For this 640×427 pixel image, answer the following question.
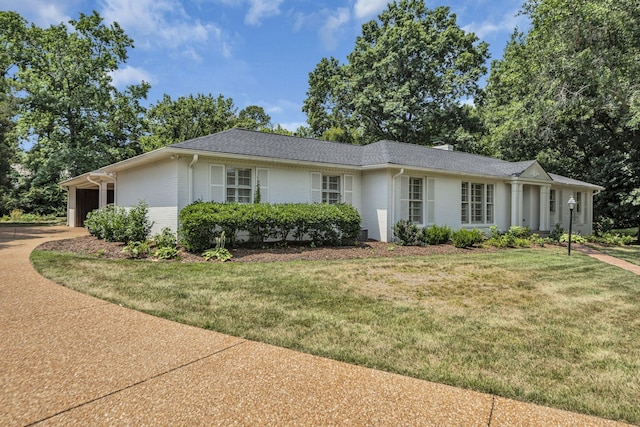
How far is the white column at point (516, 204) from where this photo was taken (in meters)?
15.7

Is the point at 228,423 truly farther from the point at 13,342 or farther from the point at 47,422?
the point at 13,342

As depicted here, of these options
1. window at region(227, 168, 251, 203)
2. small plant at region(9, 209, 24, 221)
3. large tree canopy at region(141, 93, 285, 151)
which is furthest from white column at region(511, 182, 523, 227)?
small plant at region(9, 209, 24, 221)

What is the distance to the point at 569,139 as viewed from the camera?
22.2 metres

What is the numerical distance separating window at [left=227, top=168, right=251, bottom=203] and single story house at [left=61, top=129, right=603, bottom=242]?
0.10ft

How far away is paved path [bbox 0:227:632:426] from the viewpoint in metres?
2.29

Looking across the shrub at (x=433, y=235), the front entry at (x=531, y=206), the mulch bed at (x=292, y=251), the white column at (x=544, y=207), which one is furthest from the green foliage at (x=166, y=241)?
the white column at (x=544, y=207)

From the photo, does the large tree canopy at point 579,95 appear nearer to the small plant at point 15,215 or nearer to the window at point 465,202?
the window at point 465,202

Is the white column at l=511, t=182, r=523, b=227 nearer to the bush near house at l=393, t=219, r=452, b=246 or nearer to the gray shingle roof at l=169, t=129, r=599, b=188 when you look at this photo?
the gray shingle roof at l=169, t=129, r=599, b=188

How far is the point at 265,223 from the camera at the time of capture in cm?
974

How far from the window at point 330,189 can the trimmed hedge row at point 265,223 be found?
4.61 feet

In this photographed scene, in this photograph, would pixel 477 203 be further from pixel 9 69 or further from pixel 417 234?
pixel 9 69

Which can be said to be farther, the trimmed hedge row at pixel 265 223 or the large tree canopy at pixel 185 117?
the large tree canopy at pixel 185 117

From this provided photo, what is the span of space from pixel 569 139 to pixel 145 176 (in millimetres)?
24657

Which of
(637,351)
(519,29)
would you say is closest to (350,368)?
(637,351)
